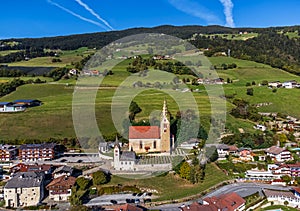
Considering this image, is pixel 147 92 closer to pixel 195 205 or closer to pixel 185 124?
pixel 185 124


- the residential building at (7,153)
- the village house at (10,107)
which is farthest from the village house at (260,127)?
the village house at (10,107)

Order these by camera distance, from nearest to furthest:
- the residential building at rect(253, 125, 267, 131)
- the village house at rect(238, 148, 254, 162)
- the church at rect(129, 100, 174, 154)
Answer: the village house at rect(238, 148, 254, 162) → the church at rect(129, 100, 174, 154) → the residential building at rect(253, 125, 267, 131)

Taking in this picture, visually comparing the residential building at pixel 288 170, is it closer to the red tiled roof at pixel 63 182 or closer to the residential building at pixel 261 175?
the residential building at pixel 261 175

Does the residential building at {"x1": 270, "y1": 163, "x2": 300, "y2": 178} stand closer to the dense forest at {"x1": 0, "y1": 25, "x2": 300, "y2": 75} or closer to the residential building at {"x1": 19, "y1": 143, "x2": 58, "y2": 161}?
the residential building at {"x1": 19, "y1": 143, "x2": 58, "y2": 161}

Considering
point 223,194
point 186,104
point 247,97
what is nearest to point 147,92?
point 186,104

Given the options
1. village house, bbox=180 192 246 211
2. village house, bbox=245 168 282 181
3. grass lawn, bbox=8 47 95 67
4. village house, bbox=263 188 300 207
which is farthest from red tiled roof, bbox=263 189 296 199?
grass lawn, bbox=8 47 95 67

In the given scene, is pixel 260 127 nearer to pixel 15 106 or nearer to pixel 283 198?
pixel 283 198
